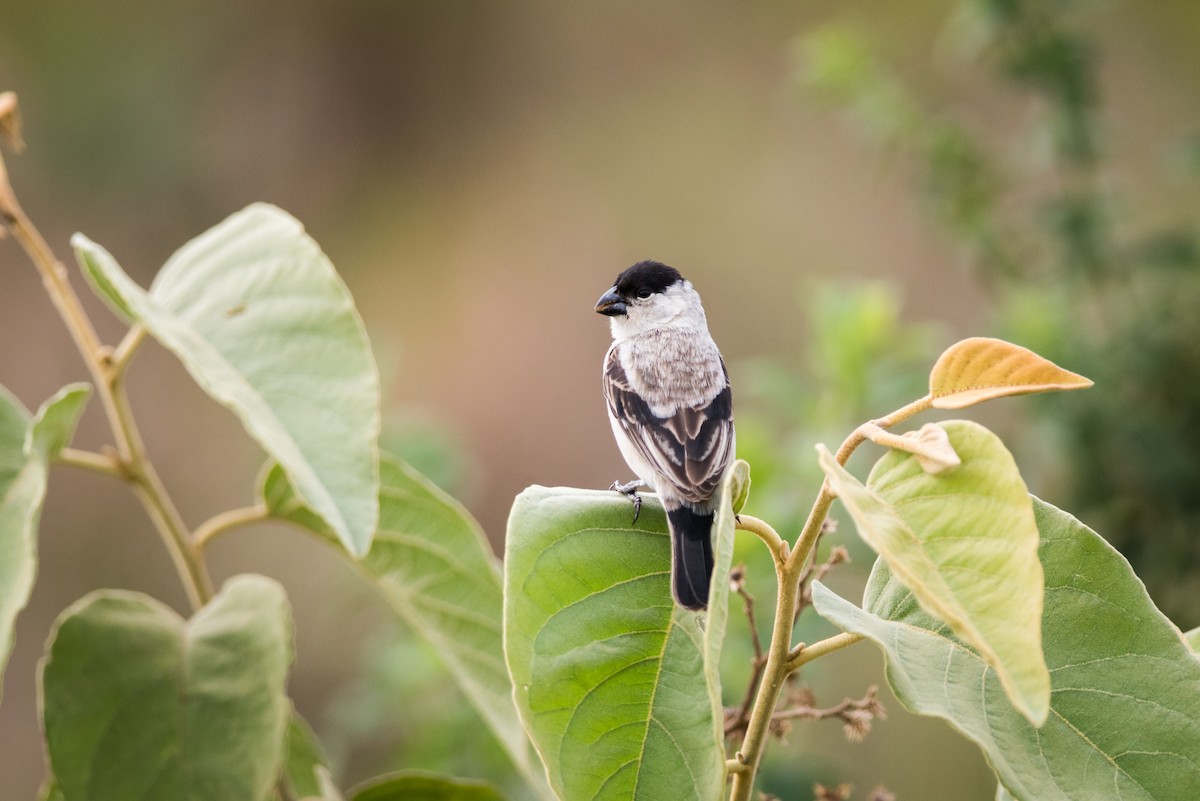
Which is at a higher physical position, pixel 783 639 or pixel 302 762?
pixel 783 639

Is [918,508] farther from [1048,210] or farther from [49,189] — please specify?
[49,189]

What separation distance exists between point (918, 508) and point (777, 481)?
112 centimetres

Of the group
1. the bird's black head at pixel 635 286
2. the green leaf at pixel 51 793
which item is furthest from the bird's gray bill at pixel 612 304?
the green leaf at pixel 51 793

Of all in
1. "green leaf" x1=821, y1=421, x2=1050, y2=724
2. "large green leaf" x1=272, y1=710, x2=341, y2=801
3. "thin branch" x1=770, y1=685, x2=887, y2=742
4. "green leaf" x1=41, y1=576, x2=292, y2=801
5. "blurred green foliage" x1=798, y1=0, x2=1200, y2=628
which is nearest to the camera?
"green leaf" x1=821, y1=421, x2=1050, y2=724

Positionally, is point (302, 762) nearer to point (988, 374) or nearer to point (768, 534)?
point (768, 534)

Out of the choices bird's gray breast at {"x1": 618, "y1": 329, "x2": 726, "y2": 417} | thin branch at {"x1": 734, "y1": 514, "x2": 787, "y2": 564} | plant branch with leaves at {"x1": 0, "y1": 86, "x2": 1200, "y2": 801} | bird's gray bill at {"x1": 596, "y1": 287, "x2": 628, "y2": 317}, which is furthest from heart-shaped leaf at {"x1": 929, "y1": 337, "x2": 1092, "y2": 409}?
bird's gray bill at {"x1": 596, "y1": 287, "x2": 628, "y2": 317}

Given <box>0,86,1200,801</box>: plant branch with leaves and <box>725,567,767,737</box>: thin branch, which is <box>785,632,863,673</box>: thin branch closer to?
<box>0,86,1200,801</box>: plant branch with leaves

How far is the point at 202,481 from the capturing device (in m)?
4.31

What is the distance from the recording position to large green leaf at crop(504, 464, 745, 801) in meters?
0.77

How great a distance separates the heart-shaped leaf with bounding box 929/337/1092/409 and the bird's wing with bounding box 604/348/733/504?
472mm

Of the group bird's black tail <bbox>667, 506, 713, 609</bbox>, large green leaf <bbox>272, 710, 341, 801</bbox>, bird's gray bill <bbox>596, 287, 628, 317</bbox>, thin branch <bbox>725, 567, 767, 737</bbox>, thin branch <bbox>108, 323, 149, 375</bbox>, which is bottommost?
large green leaf <bbox>272, 710, 341, 801</bbox>

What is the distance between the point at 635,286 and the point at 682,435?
49 centimetres

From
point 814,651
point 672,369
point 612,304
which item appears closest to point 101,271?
point 814,651

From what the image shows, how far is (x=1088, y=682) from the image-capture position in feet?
2.59
